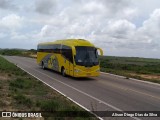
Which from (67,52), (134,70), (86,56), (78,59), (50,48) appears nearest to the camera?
(78,59)

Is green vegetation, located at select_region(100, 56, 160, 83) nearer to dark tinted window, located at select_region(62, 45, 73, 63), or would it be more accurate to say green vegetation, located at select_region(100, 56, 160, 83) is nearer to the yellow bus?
the yellow bus

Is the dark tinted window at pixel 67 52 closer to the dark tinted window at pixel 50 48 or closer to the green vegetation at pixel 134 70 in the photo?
the dark tinted window at pixel 50 48

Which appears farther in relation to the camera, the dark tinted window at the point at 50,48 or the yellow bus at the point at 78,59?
the dark tinted window at the point at 50,48

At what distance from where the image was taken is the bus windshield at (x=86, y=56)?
942 inches

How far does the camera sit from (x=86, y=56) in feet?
79.6

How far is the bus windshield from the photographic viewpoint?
Result: 2394 cm

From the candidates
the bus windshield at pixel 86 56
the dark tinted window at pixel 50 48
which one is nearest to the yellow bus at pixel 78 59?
the bus windshield at pixel 86 56

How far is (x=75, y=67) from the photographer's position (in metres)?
23.8

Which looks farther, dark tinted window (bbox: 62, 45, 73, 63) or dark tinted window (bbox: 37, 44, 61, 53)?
dark tinted window (bbox: 37, 44, 61, 53)

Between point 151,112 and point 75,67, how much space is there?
Result: 12.6 meters

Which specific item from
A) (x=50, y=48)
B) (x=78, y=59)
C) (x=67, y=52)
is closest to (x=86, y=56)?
(x=78, y=59)

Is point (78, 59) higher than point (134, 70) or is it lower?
higher

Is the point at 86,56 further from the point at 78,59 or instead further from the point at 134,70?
the point at 134,70

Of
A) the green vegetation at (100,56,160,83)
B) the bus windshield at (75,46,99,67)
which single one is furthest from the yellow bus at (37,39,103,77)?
the green vegetation at (100,56,160,83)
